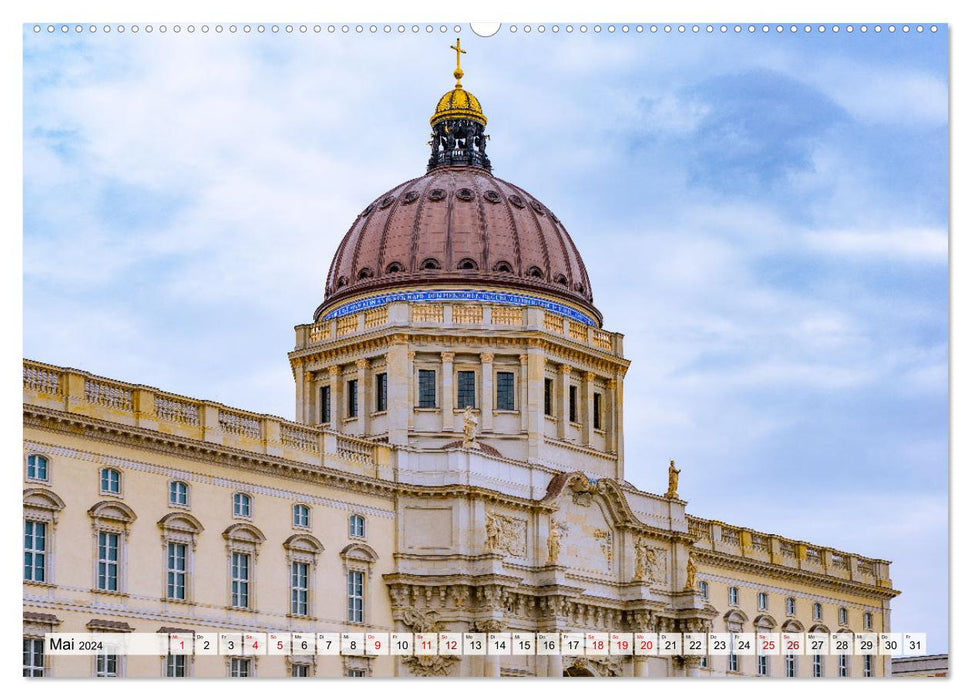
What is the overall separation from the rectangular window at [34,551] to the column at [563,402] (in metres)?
33.2

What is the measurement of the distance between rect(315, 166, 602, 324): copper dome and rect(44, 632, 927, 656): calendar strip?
18.1 m

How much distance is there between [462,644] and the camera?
221 feet

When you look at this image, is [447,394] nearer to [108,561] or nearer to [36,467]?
[108,561]

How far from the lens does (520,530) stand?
77500 mm

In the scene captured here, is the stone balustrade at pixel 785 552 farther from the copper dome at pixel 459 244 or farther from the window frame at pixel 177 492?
the window frame at pixel 177 492

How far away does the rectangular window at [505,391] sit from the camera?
85250 mm

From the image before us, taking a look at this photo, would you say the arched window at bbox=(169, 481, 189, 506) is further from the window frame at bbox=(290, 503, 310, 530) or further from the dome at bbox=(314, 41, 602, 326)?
the dome at bbox=(314, 41, 602, 326)

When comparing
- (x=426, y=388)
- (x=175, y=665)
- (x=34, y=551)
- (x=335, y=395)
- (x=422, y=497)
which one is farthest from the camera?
(x=335, y=395)

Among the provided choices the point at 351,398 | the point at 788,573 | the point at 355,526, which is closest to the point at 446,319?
the point at 351,398

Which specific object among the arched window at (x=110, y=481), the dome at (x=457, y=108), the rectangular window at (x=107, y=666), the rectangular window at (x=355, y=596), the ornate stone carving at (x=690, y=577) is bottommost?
the rectangular window at (x=107, y=666)

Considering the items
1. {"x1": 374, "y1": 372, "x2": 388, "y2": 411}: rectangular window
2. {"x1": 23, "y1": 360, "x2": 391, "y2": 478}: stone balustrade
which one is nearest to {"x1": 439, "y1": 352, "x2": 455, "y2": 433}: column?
{"x1": 374, "y1": 372, "x2": 388, "y2": 411}: rectangular window

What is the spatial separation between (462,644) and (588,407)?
22.9m

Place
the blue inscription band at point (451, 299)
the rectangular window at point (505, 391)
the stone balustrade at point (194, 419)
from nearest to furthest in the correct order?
the stone balustrade at point (194, 419) → the rectangular window at point (505, 391) → the blue inscription band at point (451, 299)

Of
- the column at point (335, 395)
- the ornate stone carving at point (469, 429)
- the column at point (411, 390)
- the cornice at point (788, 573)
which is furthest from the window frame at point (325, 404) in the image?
the cornice at point (788, 573)
